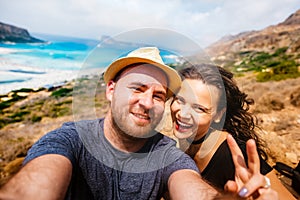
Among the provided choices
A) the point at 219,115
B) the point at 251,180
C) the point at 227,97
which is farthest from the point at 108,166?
the point at 227,97

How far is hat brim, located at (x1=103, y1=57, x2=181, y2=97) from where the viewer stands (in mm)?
2405

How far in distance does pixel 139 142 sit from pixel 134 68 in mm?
753

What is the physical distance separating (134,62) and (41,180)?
1.38 m

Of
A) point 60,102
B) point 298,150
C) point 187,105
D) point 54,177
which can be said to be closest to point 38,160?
point 54,177

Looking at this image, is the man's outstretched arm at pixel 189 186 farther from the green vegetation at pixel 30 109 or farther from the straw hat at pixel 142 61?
the green vegetation at pixel 30 109

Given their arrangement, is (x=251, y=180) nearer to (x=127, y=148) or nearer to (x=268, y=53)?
(x=127, y=148)

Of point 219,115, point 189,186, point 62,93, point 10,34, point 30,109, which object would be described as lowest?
→ point 62,93

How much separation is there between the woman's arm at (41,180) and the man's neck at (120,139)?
1.84 feet

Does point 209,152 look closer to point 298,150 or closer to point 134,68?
point 134,68

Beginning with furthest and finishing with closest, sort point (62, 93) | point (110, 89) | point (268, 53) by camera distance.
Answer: point (268, 53) → point (62, 93) → point (110, 89)

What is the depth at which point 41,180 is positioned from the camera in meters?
1.59

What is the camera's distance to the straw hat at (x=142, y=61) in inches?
93.3

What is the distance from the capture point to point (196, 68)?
3.29 meters

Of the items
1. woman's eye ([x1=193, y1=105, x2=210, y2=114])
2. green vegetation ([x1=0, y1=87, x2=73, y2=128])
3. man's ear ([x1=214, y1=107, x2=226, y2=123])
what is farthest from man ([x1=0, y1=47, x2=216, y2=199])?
green vegetation ([x1=0, y1=87, x2=73, y2=128])
